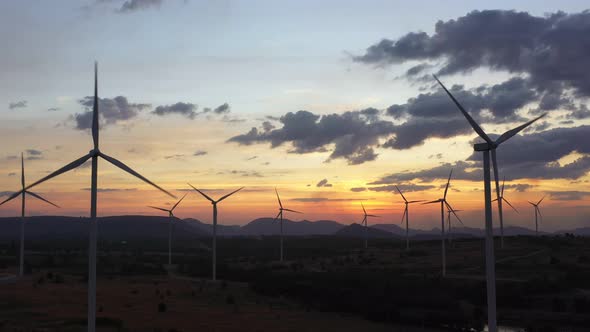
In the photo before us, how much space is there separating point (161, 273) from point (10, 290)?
1326 inches

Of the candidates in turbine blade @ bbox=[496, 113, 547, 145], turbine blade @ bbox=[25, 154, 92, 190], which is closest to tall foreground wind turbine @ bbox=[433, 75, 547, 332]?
turbine blade @ bbox=[496, 113, 547, 145]

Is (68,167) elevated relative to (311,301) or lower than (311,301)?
elevated

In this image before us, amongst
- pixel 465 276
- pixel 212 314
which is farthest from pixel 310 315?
pixel 465 276

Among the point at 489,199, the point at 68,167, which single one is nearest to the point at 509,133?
the point at 489,199

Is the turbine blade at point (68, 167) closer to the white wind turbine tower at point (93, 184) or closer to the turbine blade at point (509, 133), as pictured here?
the white wind turbine tower at point (93, 184)

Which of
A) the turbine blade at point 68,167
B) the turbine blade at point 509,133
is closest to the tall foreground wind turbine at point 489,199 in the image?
the turbine blade at point 509,133

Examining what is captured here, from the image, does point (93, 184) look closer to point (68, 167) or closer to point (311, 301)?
point (68, 167)

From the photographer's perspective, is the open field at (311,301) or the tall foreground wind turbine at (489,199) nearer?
the tall foreground wind turbine at (489,199)

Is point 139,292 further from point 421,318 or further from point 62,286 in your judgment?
point 421,318

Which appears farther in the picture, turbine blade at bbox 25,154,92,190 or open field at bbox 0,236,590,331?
open field at bbox 0,236,590,331

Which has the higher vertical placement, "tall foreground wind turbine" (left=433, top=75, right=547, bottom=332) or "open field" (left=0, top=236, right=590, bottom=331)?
"tall foreground wind turbine" (left=433, top=75, right=547, bottom=332)

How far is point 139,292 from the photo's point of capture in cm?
6969

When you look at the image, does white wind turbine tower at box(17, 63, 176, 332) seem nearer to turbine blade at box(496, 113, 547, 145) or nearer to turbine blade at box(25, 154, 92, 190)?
turbine blade at box(25, 154, 92, 190)

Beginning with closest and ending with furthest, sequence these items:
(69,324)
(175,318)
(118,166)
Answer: (118,166) → (69,324) → (175,318)
